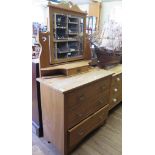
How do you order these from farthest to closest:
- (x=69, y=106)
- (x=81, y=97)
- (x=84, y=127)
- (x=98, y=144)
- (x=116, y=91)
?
(x=116, y=91) < (x=98, y=144) < (x=84, y=127) < (x=81, y=97) < (x=69, y=106)

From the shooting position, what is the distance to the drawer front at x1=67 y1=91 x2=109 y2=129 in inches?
60.0

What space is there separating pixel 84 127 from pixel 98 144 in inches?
12.5

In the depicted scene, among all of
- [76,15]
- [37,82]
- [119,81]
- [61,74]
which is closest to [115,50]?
[119,81]

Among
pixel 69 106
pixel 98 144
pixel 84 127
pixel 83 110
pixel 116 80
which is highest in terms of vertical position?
pixel 116 80

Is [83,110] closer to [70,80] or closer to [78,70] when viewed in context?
[70,80]

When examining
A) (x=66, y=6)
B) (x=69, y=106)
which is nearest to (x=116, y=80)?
(x=69, y=106)

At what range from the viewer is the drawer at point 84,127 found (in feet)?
5.22

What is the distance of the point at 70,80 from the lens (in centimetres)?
163

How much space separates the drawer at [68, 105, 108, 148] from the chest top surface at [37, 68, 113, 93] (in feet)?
1.43

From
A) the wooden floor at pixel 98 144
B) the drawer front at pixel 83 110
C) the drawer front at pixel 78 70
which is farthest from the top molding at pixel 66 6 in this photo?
the wooden floor at pixel 98 144

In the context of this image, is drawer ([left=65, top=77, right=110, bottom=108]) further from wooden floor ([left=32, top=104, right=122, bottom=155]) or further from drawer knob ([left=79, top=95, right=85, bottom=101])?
wooden floor ([left=32, top=104, right=122, bottom=155])
